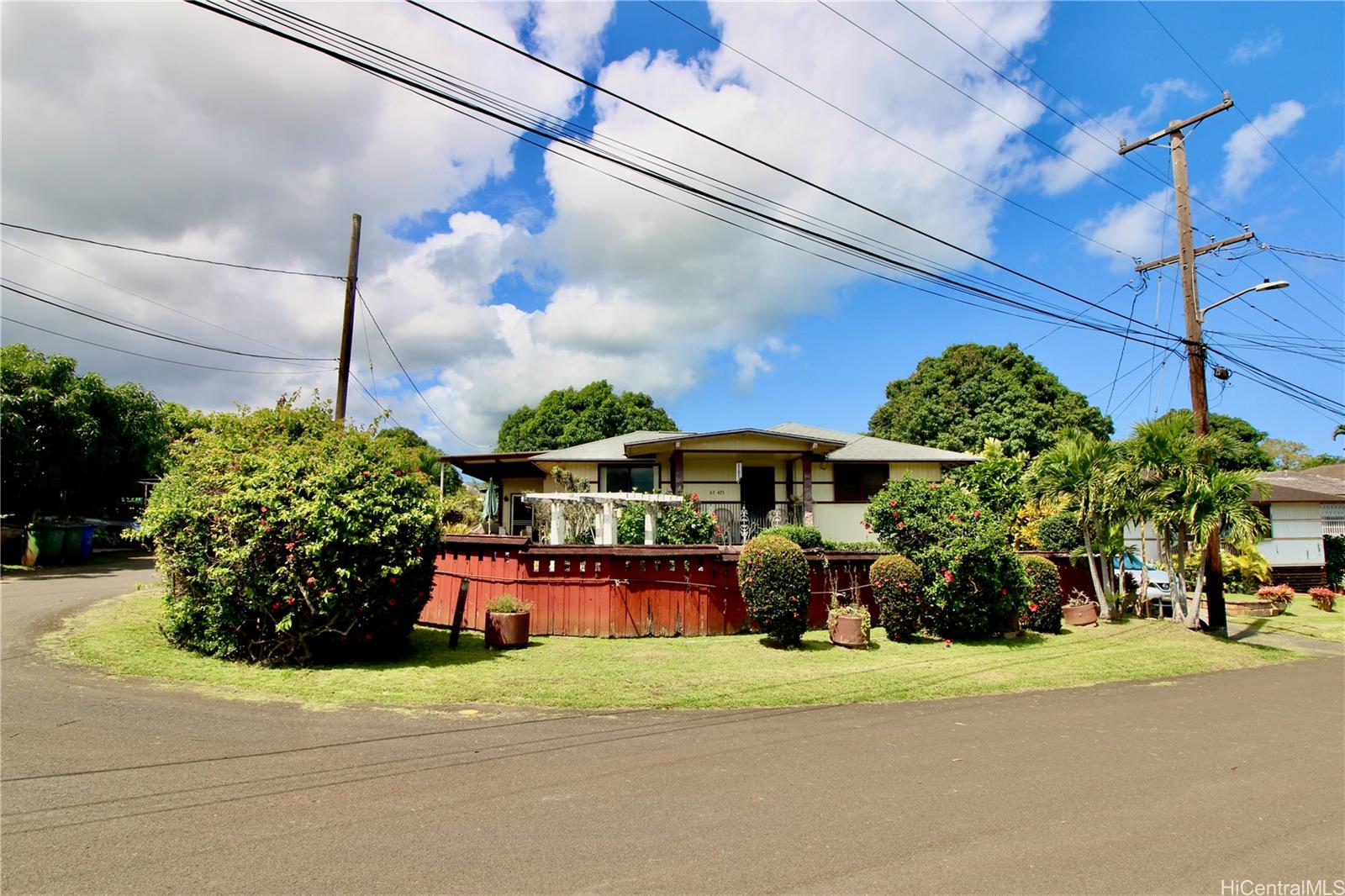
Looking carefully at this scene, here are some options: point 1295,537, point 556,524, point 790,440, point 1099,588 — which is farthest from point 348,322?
point 1295,537

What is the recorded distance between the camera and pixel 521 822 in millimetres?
4227

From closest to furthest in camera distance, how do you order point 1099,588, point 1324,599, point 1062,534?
point 1099,588, point 1062,534, point 1324,599

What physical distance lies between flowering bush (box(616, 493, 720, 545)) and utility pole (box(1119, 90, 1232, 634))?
10.5 metres

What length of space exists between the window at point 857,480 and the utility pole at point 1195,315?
9.45m

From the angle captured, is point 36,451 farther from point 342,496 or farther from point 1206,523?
point 1206,523

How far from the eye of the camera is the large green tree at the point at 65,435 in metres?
19.1

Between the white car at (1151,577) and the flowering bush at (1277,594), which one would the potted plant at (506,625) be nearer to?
the white car at (1151,577)

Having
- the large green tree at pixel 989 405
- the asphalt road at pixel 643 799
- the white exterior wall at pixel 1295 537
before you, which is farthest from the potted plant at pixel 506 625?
the large green tree at pixel 989 405

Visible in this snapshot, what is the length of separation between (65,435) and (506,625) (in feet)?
61.3

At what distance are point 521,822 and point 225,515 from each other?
6304 mm

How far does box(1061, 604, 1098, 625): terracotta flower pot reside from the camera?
14.2 meters

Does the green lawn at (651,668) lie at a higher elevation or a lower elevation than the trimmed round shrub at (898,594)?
lower

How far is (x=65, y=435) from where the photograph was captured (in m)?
20.1

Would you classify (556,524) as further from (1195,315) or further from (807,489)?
(1195,315)
